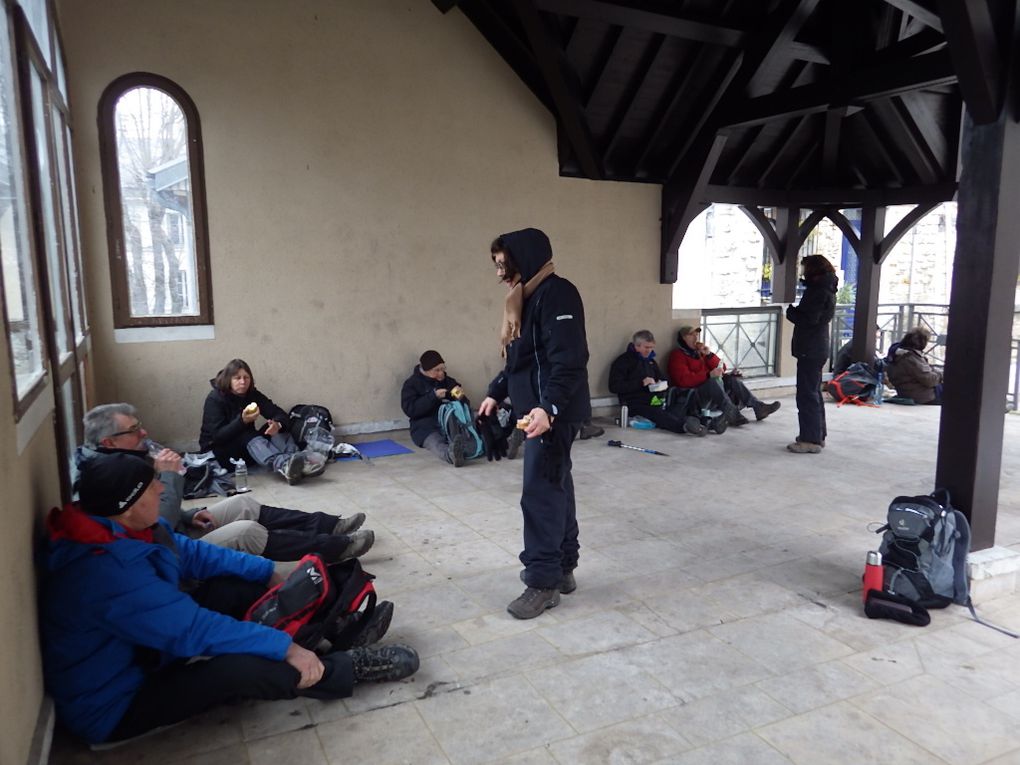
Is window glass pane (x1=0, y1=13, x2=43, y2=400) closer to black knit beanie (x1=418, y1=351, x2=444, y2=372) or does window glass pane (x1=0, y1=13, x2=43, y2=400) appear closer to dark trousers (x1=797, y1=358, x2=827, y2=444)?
black knit beanie (x1=418, y1=351, x2=444, y2=372)

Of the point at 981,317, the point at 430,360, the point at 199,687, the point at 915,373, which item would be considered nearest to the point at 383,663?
the point at 199,687

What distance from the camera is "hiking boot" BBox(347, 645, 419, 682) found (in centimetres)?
273

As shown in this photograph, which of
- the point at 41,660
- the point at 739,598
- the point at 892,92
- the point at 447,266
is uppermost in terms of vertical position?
the point at 892,92

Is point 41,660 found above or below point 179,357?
below

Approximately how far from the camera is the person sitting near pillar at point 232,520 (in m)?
3.31

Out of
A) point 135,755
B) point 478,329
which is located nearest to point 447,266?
point 478,329

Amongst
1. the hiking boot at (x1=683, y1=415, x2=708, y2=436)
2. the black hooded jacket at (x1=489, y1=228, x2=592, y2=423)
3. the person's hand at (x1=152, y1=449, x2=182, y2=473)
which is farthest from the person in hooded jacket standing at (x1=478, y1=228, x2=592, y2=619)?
the hiking boot at (x1=683, y1=415, x2=708, y2=436)

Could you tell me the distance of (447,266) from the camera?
7.03 meters

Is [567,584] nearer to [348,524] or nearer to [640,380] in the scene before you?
[348,524]

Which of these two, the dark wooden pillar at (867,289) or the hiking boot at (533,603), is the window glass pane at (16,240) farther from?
the dark wooden pillar at (867,289)

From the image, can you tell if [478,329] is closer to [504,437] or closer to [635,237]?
[504,437]

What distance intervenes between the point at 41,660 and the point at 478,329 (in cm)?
531

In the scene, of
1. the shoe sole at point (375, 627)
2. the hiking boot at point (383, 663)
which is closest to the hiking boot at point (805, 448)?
the shoe sole at point (375, 627)

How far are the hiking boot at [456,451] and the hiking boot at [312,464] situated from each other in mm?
1018
